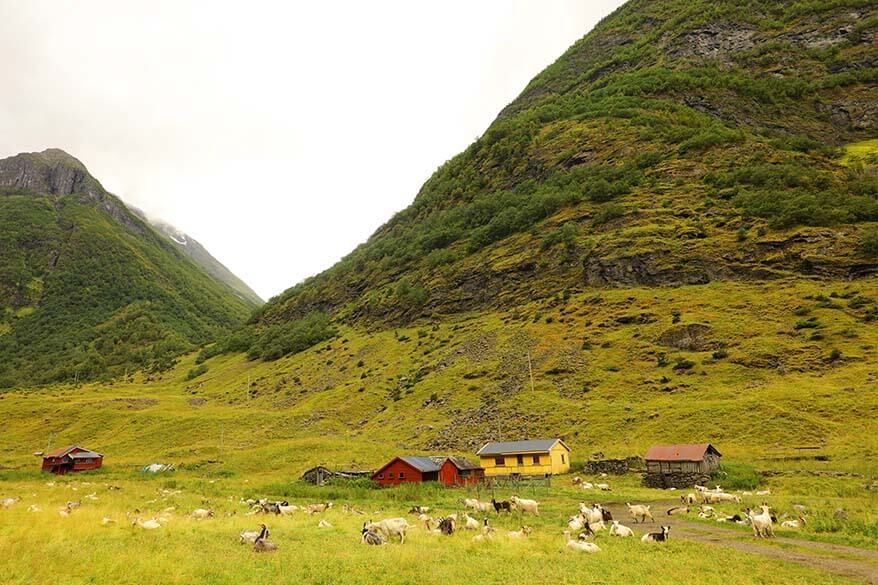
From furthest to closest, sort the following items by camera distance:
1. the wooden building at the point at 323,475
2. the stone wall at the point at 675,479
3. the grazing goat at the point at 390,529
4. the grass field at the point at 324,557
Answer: the wooden building at the point at 323,475 → the stone wall at the point at 675,479 → the grazing goat at the point at 390,529 → the grass field at the point at 324,557

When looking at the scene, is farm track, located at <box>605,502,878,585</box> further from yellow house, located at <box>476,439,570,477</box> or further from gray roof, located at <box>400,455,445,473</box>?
gray roof, located at <box>400,455,445,473</box>

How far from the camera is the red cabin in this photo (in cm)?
4716

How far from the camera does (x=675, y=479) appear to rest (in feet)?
138

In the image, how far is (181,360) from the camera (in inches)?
6599

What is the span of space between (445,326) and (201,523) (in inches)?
3246

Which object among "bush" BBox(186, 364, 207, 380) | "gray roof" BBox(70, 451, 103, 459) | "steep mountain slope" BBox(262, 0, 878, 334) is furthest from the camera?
"bush" BBox(186, 364, 207, 380)

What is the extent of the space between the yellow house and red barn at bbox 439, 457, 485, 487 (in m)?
2.85

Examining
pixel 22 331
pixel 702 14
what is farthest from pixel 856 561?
pixel 22 331

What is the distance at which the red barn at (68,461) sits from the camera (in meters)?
67.4

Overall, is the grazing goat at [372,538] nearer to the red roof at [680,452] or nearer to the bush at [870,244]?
the red roof at [680,452]

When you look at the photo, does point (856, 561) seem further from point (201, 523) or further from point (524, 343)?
point (524, 343)

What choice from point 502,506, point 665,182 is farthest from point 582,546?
point 665,182

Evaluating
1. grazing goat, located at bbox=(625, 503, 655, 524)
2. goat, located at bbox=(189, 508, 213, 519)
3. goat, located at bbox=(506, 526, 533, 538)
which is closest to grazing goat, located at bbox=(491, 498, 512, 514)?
grazing goat, located at bbox=(625, 503, 655, 524)

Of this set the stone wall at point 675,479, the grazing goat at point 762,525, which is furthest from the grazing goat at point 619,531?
the stone wall at point 675,479
